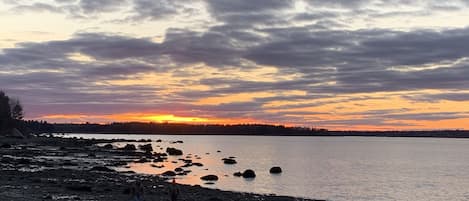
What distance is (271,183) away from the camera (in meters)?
64.3

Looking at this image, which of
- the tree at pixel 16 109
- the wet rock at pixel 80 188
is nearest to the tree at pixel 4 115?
the tree at pixel 16 109

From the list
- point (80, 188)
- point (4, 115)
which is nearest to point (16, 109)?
point (4, 115)

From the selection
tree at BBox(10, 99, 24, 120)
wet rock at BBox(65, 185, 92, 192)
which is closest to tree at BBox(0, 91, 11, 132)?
tree at BBox(10, 99, 24, 120)

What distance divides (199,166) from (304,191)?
3214 cm

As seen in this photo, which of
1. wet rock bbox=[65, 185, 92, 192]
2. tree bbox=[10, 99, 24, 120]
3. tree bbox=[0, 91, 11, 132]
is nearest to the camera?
wet rock bbox=[65, 185, 92, 192]

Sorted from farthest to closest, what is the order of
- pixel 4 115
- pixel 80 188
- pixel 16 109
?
pixel 16 109 → pixel 4 115 → pixel 80 188

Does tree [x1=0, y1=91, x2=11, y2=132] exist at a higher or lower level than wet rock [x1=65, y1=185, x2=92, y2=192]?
higher

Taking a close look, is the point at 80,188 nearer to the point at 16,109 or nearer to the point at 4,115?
the point at 4,115

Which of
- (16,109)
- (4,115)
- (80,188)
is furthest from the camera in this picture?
(16,109)

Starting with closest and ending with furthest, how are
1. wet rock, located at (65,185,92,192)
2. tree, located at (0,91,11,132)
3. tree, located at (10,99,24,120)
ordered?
wet rock, located at (65,185,92,192)
tree, located at (0,91,11,132)
tree, located at (10,99,24,120)

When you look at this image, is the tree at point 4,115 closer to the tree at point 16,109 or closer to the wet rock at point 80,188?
the tree at point 16,109

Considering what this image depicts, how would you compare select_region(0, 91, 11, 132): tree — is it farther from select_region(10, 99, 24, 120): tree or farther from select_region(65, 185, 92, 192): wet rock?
select_region(65, 185, 92, 192): wet rock

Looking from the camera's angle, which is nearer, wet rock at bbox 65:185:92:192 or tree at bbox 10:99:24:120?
wet rock at bbox 65:185:92:192

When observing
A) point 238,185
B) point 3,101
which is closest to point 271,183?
point 238,185
